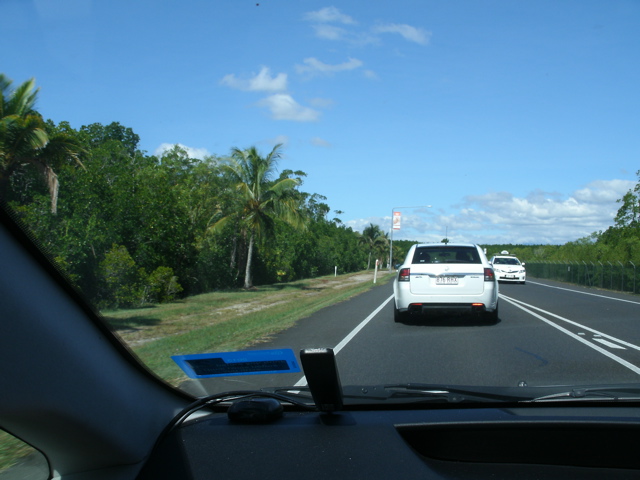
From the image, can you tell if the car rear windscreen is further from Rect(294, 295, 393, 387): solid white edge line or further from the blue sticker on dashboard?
the blue sticker on dashboard

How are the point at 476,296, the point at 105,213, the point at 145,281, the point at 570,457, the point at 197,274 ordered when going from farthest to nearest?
the point at 197,274, the point at 145,281, the point at 476,296, the point at 105,213, the point at 570,457

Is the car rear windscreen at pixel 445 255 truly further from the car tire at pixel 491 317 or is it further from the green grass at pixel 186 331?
the green grass at pixel 186 331

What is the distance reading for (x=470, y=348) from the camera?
8867 mm

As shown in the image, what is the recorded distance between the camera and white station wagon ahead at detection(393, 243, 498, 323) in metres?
12.1

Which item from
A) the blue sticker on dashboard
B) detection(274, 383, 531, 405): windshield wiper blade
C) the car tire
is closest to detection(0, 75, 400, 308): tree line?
the blue sticker on dashboard

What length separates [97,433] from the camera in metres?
2.55

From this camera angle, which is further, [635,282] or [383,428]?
[635,282]

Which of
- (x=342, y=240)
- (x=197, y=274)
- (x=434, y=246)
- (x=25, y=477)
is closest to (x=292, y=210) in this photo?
(x=197, y=274)

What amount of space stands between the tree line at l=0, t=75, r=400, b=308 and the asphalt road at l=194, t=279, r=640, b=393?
5.14ft

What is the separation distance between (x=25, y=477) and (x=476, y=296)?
33.6ft

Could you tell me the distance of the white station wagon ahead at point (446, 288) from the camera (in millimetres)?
12055

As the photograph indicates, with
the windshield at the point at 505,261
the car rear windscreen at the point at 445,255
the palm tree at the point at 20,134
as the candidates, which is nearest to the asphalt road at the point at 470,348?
the car rear windscreen at the point at 445,255

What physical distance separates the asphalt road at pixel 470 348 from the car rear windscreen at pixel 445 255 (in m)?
1.27

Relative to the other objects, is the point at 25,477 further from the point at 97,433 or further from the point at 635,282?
the point at 635,282
